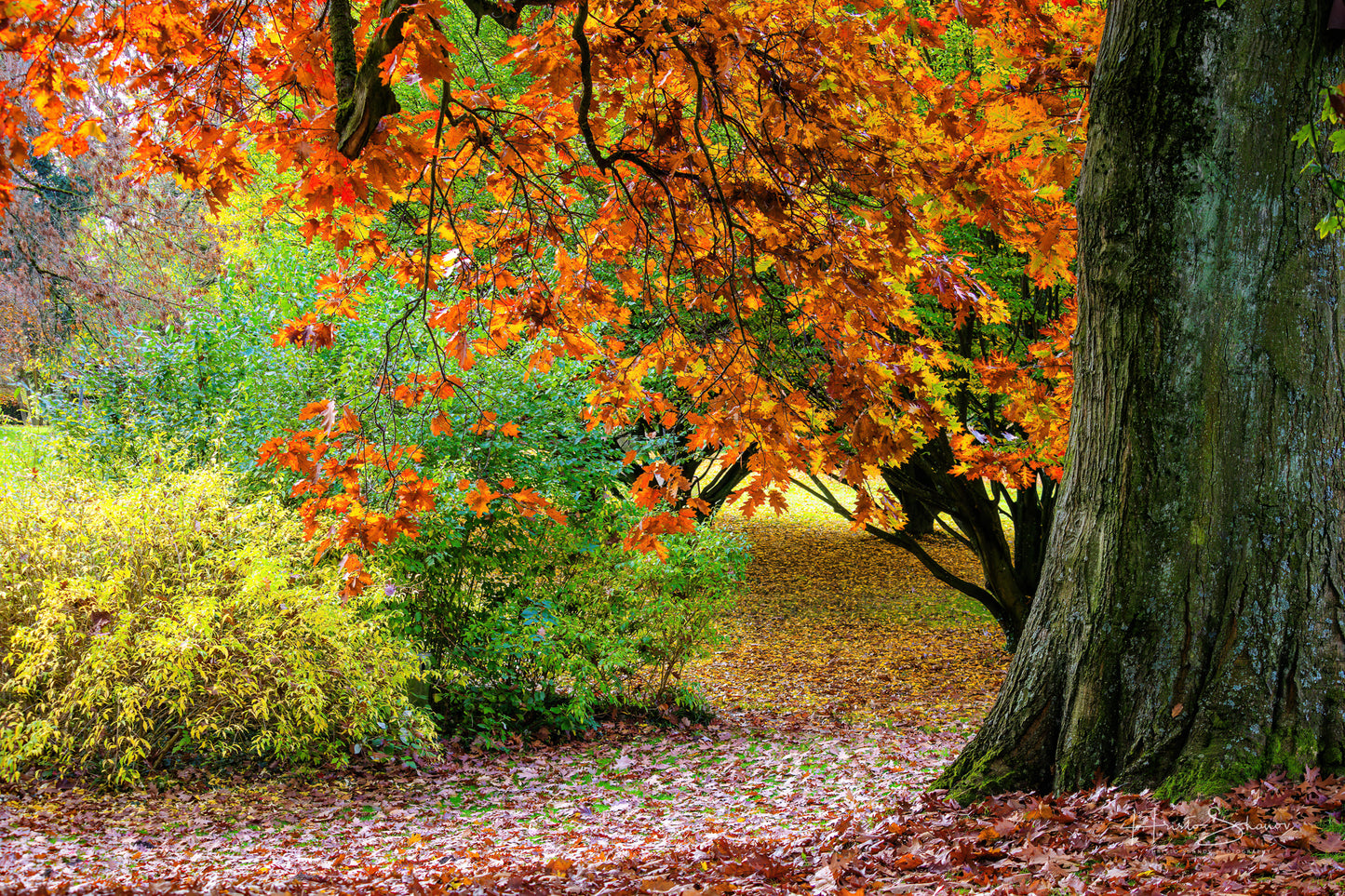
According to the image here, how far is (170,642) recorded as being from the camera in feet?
17.3

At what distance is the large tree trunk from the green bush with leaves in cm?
459

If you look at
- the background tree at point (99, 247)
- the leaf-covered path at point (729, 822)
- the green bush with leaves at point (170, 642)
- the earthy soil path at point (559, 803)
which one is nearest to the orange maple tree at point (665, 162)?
the leaf-covered path at point (729, 822)

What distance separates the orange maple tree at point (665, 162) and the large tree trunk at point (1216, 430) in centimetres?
64

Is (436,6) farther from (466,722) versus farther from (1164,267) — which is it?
(466,722)

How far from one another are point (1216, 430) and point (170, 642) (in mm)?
5314

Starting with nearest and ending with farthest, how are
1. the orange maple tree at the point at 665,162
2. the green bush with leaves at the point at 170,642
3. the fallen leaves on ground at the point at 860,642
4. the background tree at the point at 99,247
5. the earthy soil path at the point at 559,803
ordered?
1. the orange maple tree at the point at 665,162
2. the earthy soil path at the point at 559,803
3. the green bush with leaves at the point at 170,642
4. the fallen leaves on ground at the point at 860,642
5. the background tree at the point at 99,247

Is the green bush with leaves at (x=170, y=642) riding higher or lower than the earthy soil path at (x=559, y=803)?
higher

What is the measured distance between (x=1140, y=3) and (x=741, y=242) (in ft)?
6.14

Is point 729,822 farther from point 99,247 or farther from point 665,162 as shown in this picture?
point 99,247

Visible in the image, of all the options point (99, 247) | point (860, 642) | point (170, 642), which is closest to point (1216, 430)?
point (170, 642)

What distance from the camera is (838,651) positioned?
11.6m

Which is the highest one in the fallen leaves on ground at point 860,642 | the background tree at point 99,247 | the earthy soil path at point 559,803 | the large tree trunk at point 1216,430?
the background tree at point 99,247

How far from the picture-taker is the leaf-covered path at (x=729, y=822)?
2.63 metres

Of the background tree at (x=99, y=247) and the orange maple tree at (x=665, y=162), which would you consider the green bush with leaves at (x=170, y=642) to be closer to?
the orange maple tree at (x=665, y=162)
